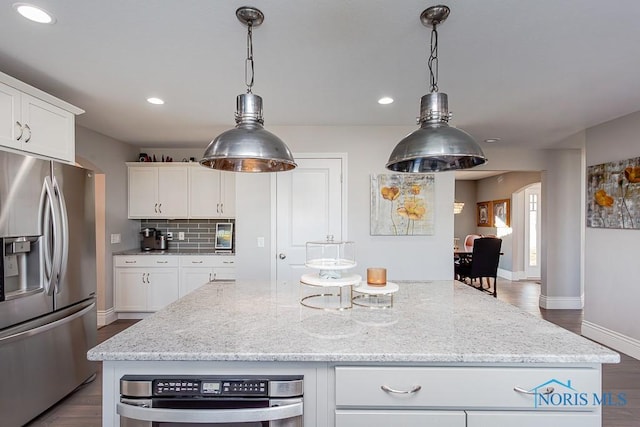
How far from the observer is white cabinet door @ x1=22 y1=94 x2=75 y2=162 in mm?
2287

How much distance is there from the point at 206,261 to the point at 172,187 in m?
1.19

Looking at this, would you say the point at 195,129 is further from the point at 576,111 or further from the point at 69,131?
the point at 576,111

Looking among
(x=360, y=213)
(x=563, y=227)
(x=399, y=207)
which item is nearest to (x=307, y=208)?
(x=360, y=213)

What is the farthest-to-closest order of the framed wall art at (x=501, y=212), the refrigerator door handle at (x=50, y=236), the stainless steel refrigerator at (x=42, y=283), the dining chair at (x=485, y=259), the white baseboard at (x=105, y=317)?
the framed wall art at (x=501, y=212)
the dining chair at (x=485, y=259)
the white baseboard at (x=105, y=317)
the refrigerator door handle at (x=50, y=236)
the stainless steel refrigerator at (x=42, y=283)

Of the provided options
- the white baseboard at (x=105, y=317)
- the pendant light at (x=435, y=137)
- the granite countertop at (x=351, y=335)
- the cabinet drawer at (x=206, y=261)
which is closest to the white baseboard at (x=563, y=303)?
the granite countertop at (x=351, y=335)

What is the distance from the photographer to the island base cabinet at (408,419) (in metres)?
1.21

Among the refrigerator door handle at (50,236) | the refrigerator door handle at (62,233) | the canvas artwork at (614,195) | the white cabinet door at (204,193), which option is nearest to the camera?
the refrigerator door handle at (50,236)

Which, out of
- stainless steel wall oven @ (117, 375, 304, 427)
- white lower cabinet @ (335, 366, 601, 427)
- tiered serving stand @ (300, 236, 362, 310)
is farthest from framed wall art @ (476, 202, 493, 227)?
stainless steel wall oven @ (117, 375, 304, 427)

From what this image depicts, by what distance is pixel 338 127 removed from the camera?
3.85 metres

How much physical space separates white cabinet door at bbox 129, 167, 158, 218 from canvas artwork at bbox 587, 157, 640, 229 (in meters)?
5.52

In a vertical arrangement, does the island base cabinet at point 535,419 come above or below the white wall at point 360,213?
below

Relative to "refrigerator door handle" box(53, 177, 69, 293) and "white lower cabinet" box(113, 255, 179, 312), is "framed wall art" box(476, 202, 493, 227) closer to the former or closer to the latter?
"white lower cabinet" box(113, 255, 179, 312)

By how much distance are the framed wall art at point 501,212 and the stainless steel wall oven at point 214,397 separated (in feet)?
24.6

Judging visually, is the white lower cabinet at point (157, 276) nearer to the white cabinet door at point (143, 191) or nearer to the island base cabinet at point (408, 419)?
the white cabinet door at point (143, 191)
